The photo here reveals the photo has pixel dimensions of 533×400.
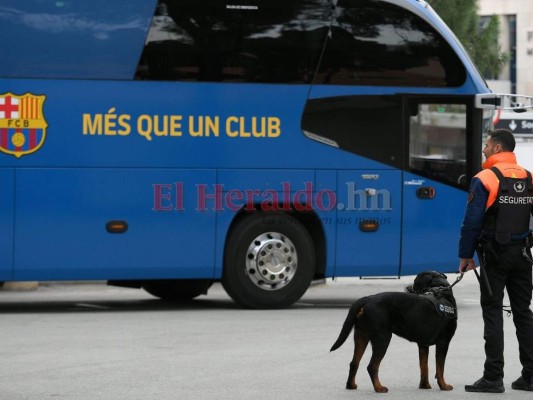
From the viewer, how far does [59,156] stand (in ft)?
49.6

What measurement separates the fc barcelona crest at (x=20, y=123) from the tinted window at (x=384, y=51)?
3.14m

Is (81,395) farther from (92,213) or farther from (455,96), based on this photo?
(455,96)

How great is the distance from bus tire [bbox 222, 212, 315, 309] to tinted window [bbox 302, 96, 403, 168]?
105 cm

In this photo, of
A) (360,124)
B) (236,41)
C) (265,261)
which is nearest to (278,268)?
(265,261)

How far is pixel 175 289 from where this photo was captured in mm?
17750

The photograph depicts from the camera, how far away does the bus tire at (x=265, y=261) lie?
15672 mm

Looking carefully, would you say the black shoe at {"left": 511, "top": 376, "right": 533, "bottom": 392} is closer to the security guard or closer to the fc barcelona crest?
Result: the security guard

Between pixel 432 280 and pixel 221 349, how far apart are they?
9.82ft

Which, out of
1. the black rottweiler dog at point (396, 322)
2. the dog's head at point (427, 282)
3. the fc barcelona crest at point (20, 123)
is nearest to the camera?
the black rottweiler dog at point (396, 322)

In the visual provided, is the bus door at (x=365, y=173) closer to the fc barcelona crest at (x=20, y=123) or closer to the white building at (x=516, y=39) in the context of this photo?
the fc barcelona crest at (x=20, y=123)

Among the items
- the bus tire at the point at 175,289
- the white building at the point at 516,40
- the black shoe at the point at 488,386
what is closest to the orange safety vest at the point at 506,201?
the black shoe at the point at 488,386

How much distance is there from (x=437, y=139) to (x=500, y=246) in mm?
7506

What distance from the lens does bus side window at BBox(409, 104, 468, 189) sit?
16.1 metres

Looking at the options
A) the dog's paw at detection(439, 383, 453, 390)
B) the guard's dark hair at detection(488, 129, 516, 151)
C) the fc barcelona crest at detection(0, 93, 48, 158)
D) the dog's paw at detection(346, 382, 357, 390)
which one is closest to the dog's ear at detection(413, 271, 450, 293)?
the dog's paw at detection(439, 383, 453, 390)
